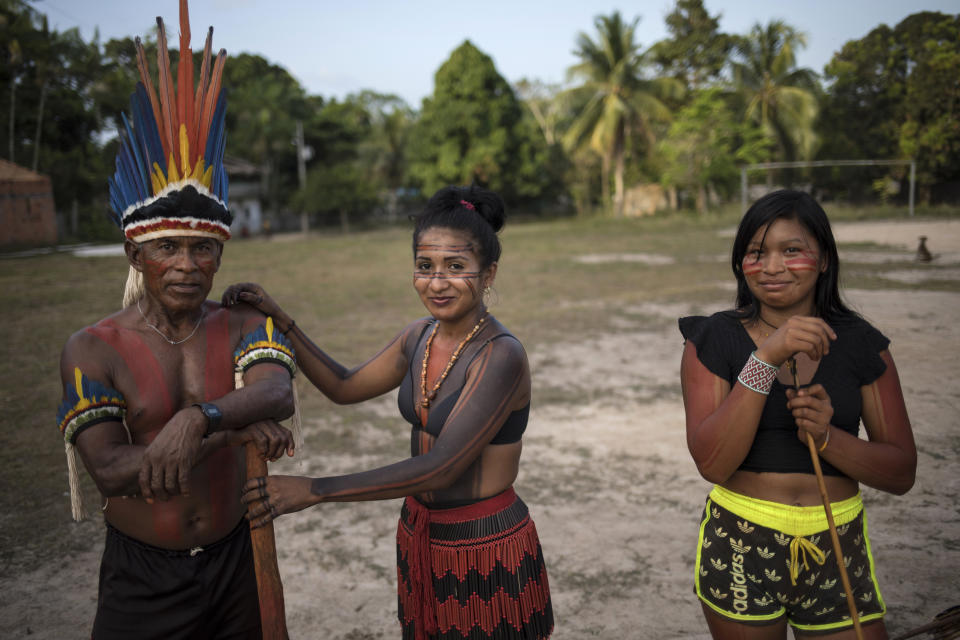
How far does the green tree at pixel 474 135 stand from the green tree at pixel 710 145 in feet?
26.9

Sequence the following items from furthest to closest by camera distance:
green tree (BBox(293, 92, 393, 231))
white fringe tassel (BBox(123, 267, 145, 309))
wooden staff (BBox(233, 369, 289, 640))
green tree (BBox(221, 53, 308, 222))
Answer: green tree (BBox(221, 53, 308, 222)) < green tree (BBox(293, 92, 393, 231)) < white fringe tassel (BBox(123, 267, 145, 309)) < wooden staff (BBox(233, 369, 289, 640))

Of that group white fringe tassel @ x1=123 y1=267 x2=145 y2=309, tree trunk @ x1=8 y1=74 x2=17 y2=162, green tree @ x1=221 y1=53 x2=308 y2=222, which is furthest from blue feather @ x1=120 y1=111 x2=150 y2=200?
green tree @ x1=221 y1=53 x2=308 y2=222

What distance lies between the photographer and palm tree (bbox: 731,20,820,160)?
3180 cm

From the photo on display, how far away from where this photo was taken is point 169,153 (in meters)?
1.91

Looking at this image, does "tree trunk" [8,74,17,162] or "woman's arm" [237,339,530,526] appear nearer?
"woman's arm" [237,339,530,526]

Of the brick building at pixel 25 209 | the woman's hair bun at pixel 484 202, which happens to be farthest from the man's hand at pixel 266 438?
the brick building at pixel 25 209

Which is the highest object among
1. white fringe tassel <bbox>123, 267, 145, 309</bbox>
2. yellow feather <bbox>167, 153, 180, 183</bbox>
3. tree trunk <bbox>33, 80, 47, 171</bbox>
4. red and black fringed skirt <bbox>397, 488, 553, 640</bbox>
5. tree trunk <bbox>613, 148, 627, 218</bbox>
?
tree trunk <bbox>33, 80, 47, 171</bbox>

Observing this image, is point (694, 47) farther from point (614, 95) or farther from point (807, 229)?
point (807, 229)

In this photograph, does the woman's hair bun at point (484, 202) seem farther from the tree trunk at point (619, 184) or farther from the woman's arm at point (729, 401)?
the tree trunk at point (619, 184)

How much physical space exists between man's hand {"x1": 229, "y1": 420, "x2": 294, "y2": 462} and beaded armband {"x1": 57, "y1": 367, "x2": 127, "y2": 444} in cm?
35

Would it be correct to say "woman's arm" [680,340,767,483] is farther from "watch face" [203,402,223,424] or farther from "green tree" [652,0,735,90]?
"green tree" [652,0,735,90]

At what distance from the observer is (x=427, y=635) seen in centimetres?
222

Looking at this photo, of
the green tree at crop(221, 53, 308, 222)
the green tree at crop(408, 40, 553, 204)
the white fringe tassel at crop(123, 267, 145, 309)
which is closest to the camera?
the white fringe tassel at crop(123, 267, 145, 309)

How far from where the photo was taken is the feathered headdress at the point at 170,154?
6.22 ft
